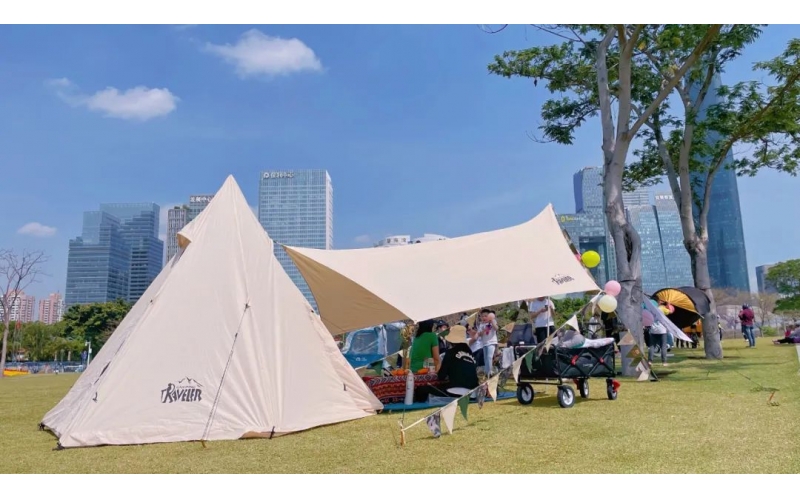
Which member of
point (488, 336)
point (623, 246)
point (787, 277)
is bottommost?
point (488, 336)

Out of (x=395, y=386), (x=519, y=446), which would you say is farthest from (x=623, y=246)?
(x=519, y=446)

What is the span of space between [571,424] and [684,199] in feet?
30.6

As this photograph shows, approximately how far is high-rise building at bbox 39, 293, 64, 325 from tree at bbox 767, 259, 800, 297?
2366 inches

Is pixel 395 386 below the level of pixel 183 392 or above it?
below

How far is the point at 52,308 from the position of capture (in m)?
56.3

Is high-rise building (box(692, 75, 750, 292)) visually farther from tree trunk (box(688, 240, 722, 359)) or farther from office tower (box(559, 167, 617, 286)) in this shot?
office tower (box(559, 167, 617, 286))

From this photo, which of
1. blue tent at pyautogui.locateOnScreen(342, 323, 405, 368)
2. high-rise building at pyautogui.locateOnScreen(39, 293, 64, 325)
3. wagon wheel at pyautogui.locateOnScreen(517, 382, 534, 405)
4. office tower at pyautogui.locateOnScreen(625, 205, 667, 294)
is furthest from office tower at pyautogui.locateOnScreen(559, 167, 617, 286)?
high-rise building at pyautogui.locateOnScreen(39, 293, 64, 325)

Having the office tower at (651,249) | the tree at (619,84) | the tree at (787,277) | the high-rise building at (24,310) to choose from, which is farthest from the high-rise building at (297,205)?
the office tower at (651,249)

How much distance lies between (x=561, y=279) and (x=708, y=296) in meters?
7.71

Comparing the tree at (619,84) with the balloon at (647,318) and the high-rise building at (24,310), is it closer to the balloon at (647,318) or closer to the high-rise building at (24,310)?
the balloon at (647,318)

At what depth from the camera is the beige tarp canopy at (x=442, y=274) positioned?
228 inches

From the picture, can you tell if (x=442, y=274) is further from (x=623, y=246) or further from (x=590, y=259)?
(x=623, y=246)

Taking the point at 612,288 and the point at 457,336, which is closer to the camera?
Result: the point at 457,336

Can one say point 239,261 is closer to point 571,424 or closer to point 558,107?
point 571,424
